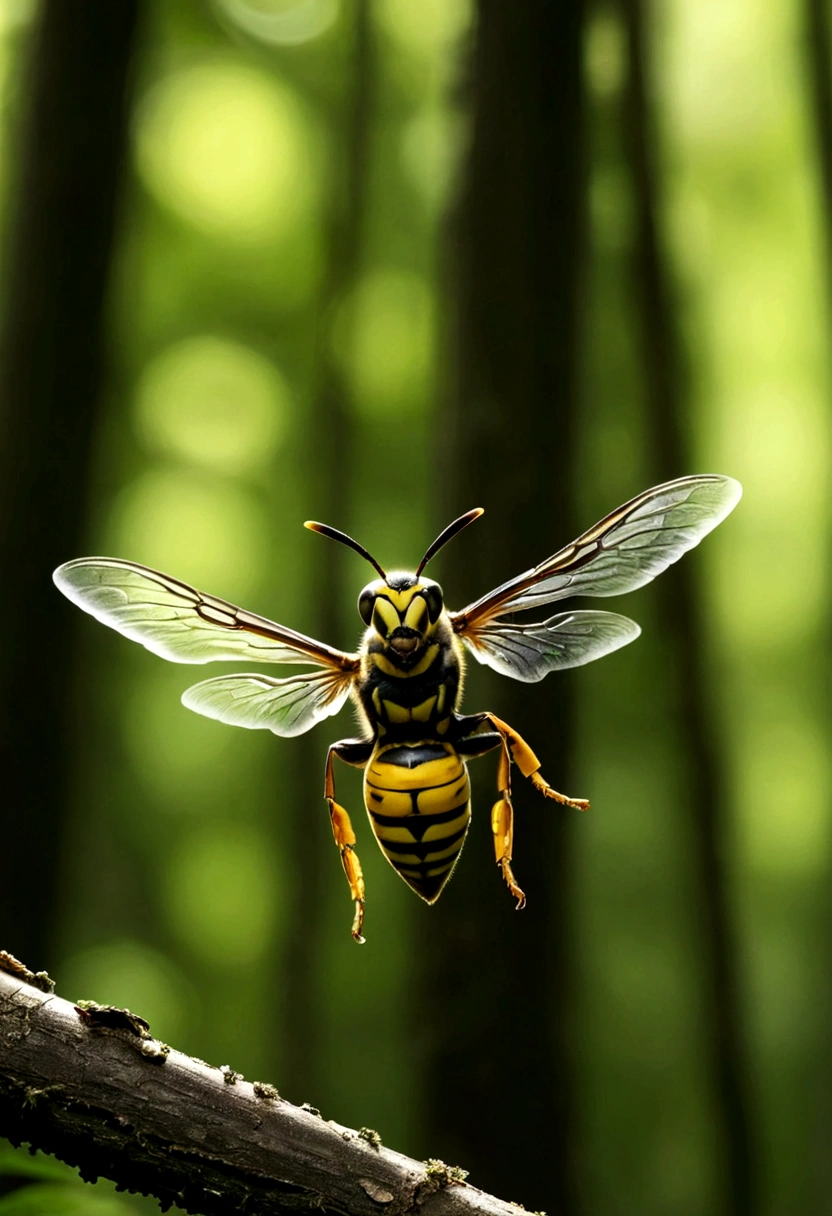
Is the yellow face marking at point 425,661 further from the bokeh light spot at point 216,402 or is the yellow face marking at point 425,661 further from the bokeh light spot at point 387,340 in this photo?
the bokeh light spot at point 216,402

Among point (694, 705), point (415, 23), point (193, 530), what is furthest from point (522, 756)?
point (415, 23)

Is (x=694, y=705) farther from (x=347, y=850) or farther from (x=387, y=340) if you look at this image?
(x=347, y=850)

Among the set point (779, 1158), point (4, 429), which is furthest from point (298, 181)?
point (779, 1158)

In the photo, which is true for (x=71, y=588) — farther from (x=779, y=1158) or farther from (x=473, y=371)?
(x=779, y=1158)

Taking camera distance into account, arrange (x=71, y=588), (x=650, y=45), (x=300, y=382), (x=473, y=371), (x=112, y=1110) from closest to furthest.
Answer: (x=71, y=588) < (x=112, y=1110) < (x=473, y=371) < (x=650, y=45) < (x=300, y=382)

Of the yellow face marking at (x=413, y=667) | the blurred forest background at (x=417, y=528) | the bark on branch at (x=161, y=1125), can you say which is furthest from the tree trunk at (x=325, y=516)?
the yellow face marking at (x=413, y=667)

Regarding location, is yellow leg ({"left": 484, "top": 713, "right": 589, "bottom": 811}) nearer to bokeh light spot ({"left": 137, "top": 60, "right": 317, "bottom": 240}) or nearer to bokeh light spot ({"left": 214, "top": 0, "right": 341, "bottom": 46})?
bokeh light spot ({"left": 137, "top": 60, "right": 317, "bottom": 240})

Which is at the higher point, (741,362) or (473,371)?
(741,362)

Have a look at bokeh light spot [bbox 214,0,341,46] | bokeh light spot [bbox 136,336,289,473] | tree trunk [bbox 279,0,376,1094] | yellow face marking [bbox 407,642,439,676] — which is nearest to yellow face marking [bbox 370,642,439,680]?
yellow face marking [bbox 407,642,439,676]
